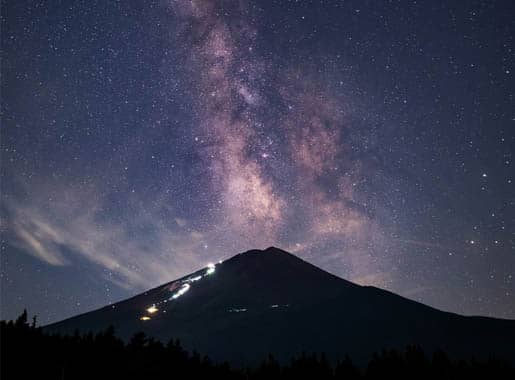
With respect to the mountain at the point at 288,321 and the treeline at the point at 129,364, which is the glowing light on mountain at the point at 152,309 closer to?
the mountain at the point at 288,321

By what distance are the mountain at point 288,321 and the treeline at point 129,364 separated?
62842mm

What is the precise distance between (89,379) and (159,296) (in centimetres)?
15177

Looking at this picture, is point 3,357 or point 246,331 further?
point 246,331

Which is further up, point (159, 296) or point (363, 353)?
point (159, 296)

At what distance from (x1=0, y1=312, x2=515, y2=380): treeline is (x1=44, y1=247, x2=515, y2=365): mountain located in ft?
206

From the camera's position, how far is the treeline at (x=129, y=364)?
108ft

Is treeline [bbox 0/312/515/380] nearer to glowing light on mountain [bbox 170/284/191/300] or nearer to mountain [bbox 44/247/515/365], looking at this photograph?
mountain [bbox 44/247/515/365]

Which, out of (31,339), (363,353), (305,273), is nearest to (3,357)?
(31,339)

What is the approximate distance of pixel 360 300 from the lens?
16275 cm

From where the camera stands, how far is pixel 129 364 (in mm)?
39156

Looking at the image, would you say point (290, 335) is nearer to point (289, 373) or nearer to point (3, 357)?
point (289, 373)

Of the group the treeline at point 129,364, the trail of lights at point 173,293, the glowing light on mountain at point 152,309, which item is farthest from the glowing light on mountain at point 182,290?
the treeline at point 129,364

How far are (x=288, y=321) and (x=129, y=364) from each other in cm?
11104

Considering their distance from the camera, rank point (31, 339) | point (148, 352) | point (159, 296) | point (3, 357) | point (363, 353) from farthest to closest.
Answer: point (159, 296), point (363, 353), point (148, 352), point (31, 339), point (3, 357)
